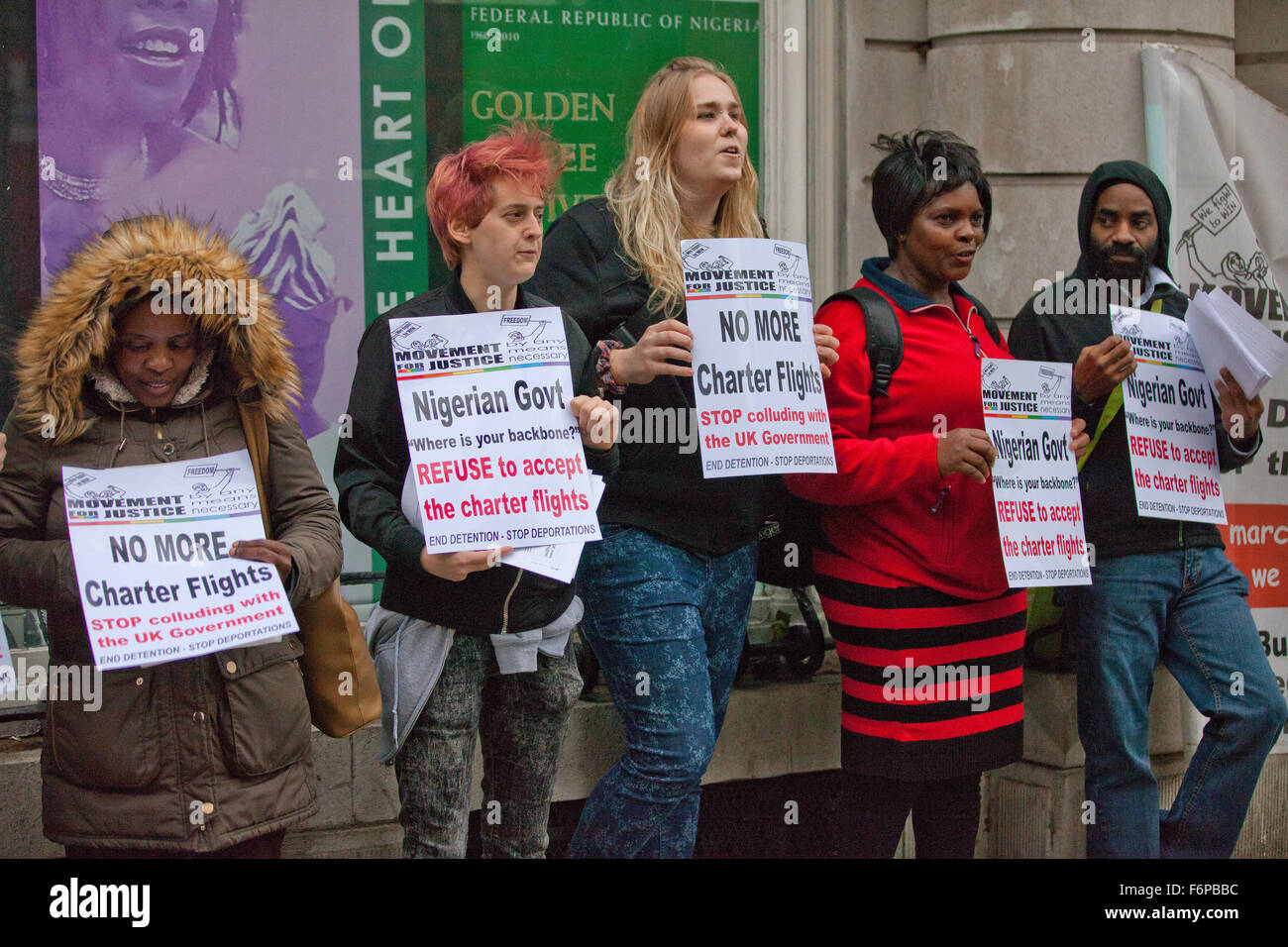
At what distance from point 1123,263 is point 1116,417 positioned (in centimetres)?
47

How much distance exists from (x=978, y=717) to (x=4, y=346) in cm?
333

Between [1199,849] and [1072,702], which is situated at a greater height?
[1072,702]

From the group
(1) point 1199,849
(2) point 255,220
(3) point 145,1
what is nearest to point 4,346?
(2) point 255,220

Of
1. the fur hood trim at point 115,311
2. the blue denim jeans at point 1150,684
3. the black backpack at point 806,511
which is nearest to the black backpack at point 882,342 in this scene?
the black backpack at point 806,511

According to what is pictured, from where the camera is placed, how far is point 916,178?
3.95 meters

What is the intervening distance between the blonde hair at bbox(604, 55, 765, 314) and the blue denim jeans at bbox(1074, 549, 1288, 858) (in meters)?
1.56

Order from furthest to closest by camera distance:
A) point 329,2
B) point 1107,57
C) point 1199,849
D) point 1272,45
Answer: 1. point 1272,45
2. point 1107,57
3. point 329,2
4. point 1199,849

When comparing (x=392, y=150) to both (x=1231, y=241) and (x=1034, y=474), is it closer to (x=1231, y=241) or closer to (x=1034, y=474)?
(x=1034, y=474)

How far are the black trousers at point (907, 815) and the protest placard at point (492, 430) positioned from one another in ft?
3.90

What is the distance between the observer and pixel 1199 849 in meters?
4.36

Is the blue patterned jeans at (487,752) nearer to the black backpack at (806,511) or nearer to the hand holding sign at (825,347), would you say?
the black backpack at (806,511)

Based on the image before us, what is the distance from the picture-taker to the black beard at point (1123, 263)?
4.33m

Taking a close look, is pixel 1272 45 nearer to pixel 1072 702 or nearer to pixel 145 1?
pixel 1072 702

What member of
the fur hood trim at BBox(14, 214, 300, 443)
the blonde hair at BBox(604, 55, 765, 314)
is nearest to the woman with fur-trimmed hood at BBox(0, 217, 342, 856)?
the fur hood trim at BBox(14, 214, 300, 443)
